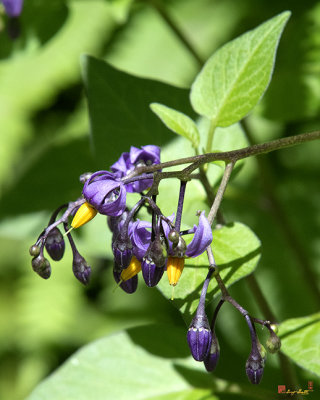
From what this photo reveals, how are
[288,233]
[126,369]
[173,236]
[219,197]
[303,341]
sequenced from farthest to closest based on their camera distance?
[288,233] < [126,369] < [303,341] < [219,197] < [173,236]

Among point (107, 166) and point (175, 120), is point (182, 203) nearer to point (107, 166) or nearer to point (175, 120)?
point (175, 120)

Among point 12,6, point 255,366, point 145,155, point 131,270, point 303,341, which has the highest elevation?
point 12,6

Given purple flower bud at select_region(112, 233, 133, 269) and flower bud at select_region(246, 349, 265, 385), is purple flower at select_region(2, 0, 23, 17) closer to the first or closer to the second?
purple flower bud at select_region(112, 233, 133, 269)

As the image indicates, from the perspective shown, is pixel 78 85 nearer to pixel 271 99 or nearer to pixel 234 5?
pixel 234 5

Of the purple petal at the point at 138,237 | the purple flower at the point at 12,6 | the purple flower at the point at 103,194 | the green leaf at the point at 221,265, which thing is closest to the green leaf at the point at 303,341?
the green leaf at the point at 221,265

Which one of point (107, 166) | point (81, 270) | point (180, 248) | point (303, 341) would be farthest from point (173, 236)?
point (107, 166)

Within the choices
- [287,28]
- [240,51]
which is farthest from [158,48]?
[240,51]
